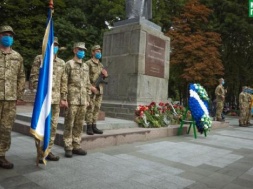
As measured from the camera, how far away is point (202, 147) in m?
7.03

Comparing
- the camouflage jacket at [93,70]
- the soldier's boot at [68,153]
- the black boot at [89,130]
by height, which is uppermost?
the camouflage jacket at [93,70]

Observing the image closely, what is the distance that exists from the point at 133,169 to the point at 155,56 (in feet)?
18.9

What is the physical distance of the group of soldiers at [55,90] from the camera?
430 cm

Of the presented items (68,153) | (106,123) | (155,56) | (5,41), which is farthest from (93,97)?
(155,56)

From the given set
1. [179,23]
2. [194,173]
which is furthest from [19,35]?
[194,173]

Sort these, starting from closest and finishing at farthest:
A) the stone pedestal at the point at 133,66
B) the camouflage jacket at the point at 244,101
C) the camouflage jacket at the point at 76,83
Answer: the camouflage jacket at the point at 76,83 < the stone pedestal at the point at 133,66 < the camouflage jacket at the point at 244,101

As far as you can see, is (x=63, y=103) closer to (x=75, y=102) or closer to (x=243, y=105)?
(x=75, y=102)

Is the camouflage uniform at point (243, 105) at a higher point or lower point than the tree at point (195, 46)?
lower

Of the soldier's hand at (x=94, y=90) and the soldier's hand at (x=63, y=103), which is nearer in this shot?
the soldier's hand at (x=63, y=103)

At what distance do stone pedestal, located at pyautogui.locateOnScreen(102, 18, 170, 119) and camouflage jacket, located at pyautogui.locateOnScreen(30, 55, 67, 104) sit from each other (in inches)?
150

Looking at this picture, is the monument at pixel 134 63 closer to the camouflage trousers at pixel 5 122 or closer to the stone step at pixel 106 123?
the stone step at pixel 106 123

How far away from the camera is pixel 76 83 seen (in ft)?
17.0

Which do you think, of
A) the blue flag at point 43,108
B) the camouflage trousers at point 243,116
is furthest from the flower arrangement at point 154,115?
the camouflage trousers at point 243,116

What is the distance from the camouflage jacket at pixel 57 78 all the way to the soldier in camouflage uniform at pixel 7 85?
37 cm
